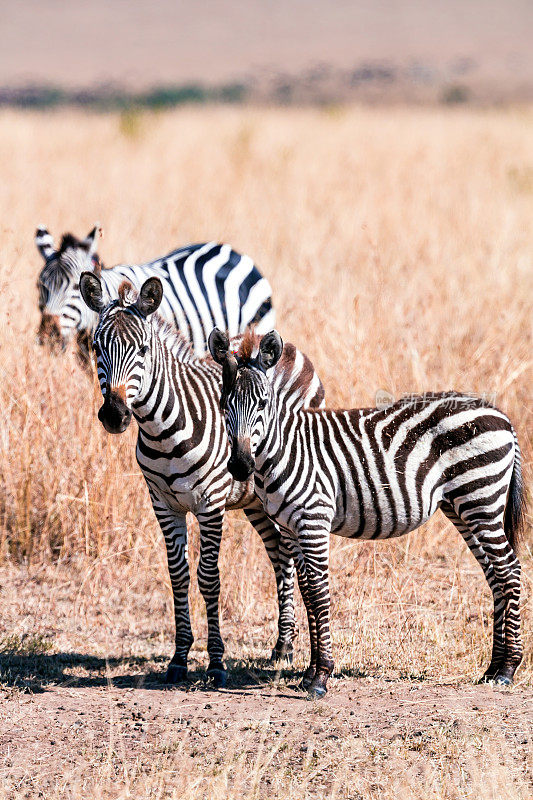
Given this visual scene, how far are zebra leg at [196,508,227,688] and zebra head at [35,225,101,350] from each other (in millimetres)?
3012

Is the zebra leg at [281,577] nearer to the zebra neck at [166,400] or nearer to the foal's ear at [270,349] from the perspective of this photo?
the zebra neck at [166,400]

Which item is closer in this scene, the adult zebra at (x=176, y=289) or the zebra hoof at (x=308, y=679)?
the zebra hoof at (x=308, y=679)

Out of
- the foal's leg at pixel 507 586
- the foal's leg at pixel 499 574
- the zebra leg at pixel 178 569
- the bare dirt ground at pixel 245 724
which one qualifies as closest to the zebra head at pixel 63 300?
the bare dirt ground at pixel 245 724

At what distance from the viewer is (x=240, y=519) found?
7926mm

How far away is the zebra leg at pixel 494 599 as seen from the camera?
5.65m

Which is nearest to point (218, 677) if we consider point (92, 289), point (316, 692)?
point (316, 692)

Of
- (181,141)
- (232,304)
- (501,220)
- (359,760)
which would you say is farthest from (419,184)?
(359,760)

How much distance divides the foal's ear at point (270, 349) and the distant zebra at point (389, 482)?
236 mm

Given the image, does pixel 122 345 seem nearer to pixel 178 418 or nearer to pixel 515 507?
pixel 178 418

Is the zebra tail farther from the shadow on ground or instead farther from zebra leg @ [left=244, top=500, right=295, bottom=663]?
the shadow on ground

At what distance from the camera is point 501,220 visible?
15953 millimetres

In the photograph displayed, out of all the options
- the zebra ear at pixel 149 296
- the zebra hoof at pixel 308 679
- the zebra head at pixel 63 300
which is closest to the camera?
the zebra ear at pixel 149 296

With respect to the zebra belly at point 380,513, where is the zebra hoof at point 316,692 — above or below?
below

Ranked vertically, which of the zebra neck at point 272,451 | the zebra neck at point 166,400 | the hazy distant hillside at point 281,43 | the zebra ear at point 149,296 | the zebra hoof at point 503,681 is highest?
the hazy distant hillside at point 281,43
